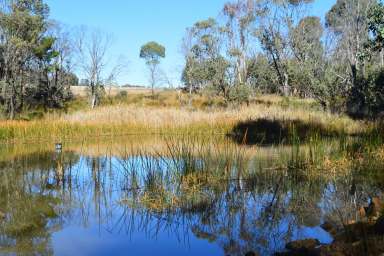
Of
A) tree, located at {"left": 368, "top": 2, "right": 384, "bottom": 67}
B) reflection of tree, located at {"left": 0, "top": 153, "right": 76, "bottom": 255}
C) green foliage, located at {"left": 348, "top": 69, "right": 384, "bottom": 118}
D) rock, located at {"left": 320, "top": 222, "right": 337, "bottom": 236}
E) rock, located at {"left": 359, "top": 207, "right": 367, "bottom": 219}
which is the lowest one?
reflection of tree, located at {"left": 0, "top": 153, "right": 76, "bottom": 255}

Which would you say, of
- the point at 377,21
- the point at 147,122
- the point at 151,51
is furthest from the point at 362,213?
the point at 151,51

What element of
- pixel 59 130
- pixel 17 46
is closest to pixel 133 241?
pixel 59 130

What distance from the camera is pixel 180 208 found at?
4848mm

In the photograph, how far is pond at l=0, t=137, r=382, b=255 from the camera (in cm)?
386

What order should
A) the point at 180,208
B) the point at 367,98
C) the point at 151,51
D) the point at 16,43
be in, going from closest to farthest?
the point at 180,208, the point at 367,98, the point at 16,43, the point at 151,51

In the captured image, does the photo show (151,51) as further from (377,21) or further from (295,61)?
(377,21)

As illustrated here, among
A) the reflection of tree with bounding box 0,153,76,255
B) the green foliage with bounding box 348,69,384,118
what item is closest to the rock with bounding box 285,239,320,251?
the reflection of tree with bounding box 0,153,76,255

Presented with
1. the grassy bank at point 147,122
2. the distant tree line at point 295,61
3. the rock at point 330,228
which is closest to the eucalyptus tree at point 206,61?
the distant tree line at point 295,61

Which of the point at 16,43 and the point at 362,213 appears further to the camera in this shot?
the point at 16,43

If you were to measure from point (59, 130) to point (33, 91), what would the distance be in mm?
14895

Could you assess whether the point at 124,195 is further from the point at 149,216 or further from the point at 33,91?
the point at 33,91

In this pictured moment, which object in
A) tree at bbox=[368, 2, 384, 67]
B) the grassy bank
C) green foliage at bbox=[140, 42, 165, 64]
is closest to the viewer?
tree at bbox=[368, 2, 384, 67]

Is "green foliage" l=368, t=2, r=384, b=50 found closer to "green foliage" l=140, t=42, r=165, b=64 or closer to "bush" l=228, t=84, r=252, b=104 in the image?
"bush" l=228, t=84, r=252, b=104

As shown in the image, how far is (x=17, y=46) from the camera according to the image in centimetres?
2059
